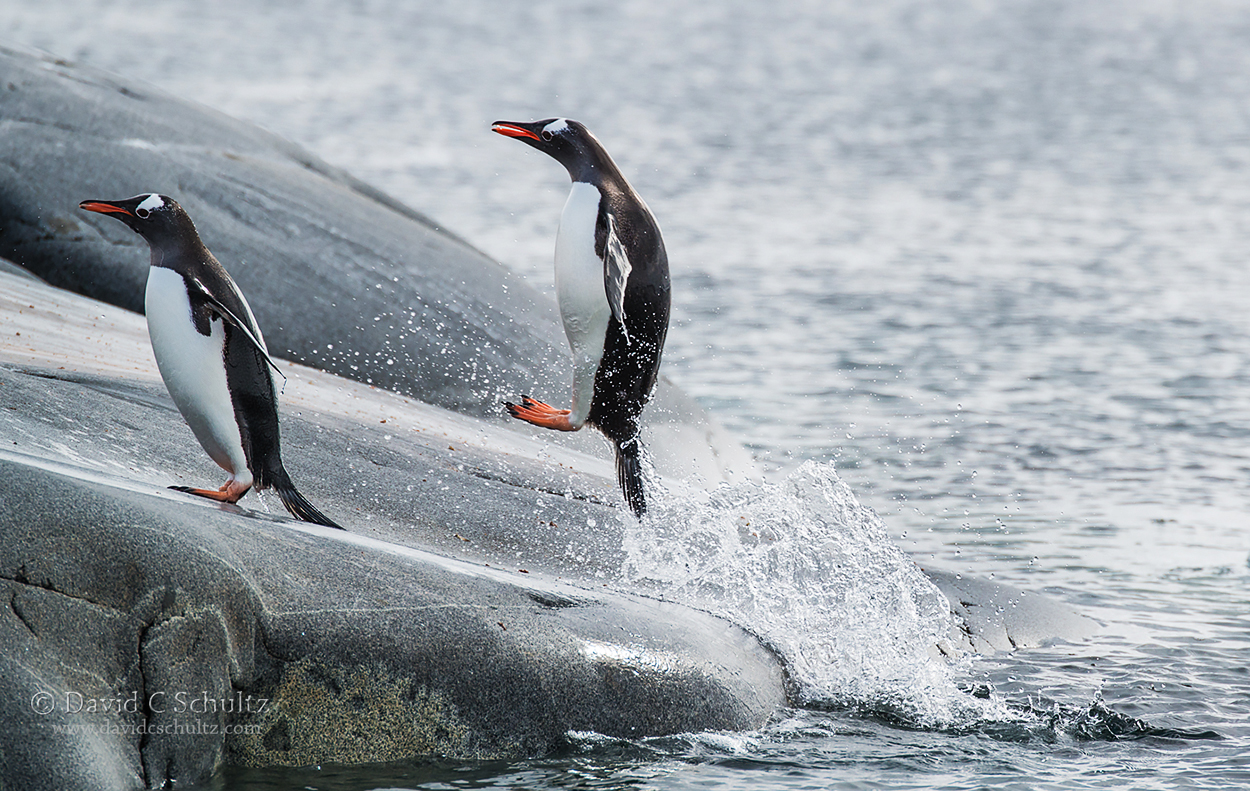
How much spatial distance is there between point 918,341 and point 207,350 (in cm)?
794

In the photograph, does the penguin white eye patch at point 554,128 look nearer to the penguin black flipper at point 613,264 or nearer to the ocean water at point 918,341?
the penguin black flipper at point 613,264

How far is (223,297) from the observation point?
15.1ft

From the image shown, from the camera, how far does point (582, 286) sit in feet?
15.8

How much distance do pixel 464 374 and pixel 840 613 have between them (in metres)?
2.72

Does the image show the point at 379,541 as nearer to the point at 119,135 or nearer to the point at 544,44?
the point at 119,135

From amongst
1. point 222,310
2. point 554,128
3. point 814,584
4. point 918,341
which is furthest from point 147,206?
point 918,341

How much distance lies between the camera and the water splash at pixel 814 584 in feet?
17.7

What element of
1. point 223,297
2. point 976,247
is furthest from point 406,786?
point 976,247

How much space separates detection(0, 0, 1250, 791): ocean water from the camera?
16.9 feet

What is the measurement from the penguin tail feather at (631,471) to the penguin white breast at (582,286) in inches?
14.2

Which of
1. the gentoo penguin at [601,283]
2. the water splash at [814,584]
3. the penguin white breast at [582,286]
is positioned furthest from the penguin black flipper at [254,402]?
the water splash at [814,584]

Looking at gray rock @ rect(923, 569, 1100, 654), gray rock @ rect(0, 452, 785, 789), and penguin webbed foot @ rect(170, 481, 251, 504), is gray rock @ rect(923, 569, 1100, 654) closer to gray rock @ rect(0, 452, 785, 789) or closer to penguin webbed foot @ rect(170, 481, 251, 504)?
gray rock @ rect(0, 452, 785, 789)

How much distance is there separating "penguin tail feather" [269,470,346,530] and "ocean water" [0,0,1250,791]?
858 mm

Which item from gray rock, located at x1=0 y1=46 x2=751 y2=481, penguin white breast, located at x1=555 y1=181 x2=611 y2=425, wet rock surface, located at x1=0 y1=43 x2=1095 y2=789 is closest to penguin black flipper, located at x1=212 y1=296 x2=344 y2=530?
wet rock surface, located at x1=0 y1=43 x2=1095 y2=789
